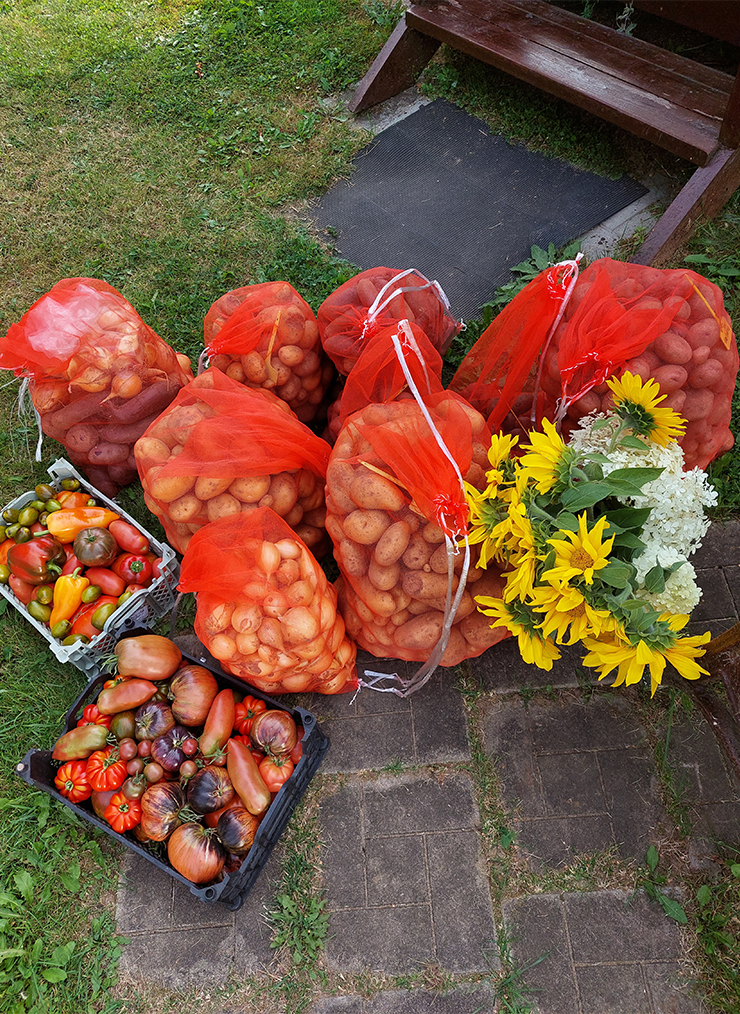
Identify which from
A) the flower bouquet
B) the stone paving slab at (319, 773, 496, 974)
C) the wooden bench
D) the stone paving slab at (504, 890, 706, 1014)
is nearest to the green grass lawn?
the wooden bench

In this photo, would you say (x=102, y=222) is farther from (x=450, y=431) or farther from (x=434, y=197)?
(x=450, y=431)

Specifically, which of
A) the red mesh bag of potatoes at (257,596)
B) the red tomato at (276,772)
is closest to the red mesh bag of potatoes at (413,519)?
the red mesh bag of potatoes at (257,596)

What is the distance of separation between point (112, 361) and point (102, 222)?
1.98 meters

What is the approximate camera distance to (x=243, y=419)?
6.66ft

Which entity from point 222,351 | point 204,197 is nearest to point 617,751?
point 222,351

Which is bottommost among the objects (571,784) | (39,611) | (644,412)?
(39,611)

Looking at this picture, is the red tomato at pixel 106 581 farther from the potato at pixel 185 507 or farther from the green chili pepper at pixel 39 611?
the potato at pixel 185 507

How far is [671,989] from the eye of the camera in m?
1.94

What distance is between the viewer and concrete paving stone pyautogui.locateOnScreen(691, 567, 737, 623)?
8.14ft

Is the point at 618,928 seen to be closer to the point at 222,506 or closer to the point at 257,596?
the point at 257,596

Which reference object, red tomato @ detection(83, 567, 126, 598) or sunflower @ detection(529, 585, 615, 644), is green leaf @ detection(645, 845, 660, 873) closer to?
sunflower @ detection(529, 585, 615, 644)

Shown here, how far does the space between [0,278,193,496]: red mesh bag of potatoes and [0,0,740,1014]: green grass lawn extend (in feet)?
1.40

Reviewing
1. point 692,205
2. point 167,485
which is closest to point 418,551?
point 167,485

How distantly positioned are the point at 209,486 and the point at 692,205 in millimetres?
2692
